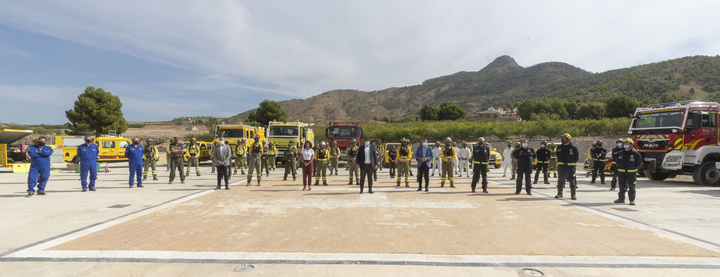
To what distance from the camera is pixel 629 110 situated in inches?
2283

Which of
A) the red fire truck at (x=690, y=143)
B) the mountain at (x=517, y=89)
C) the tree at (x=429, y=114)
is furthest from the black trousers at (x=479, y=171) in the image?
the mountain at (x=517, y=89)

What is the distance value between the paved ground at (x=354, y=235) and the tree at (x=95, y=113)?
37.8 m

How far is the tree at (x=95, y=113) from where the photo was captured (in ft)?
128

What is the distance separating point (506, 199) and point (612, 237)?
3.72 meters

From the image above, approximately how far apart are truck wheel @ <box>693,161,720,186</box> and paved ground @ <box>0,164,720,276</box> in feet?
13.0

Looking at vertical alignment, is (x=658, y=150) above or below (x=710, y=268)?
above

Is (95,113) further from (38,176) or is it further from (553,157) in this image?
(553,157)

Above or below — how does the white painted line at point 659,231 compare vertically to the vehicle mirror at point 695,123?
below

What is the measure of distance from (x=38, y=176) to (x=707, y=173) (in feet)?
69.2

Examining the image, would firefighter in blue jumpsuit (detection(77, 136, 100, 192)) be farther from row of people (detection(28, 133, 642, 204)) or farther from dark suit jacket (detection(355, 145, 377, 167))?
dark suit jacket (detection(355, 145, 377, 167))

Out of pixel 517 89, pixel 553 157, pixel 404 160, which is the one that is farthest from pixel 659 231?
pixel 517 89

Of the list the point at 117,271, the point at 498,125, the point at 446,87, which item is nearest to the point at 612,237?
the point at 117,271

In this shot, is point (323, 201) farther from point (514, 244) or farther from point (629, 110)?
point (629, 110)

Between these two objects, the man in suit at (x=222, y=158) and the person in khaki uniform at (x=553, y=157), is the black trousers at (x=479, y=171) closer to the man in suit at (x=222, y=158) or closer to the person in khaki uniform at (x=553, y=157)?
the person in khaki uniform at (x=553, y=157)
